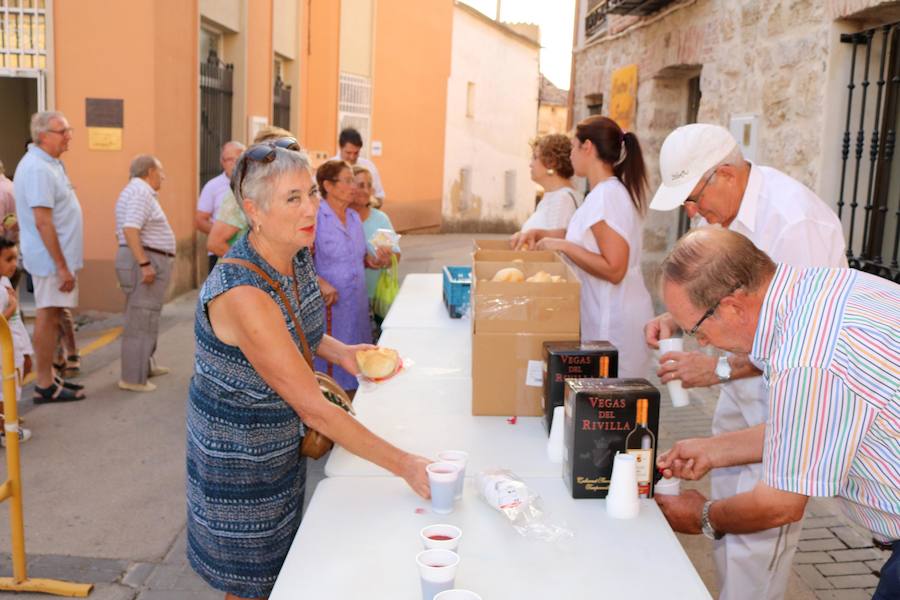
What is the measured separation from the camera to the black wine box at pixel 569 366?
107 inches

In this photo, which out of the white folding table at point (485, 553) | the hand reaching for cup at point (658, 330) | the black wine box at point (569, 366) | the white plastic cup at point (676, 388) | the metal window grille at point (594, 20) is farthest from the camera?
the metal window grille at point (594, 20)

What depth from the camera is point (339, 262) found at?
188 inches

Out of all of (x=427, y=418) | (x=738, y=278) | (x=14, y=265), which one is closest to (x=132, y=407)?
(x=14, y=265)

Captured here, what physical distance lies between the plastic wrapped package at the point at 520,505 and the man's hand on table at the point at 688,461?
0.39 meters

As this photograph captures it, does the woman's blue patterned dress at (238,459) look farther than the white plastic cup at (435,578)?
Yes

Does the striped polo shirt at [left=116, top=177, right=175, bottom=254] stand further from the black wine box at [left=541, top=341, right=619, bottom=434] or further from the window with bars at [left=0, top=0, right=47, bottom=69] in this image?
the black wine box at [left=541, top=341, right=619, bottom=434]

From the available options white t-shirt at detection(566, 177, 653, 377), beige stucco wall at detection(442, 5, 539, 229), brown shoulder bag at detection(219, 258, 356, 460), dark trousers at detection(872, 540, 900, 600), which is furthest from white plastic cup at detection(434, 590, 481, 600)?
beige stucco wall at detection(442, 5, 539, 229)

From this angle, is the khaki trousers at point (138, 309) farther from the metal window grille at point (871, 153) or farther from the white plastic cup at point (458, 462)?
the metal window grille at point (871, 153)

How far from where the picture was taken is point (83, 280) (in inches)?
339

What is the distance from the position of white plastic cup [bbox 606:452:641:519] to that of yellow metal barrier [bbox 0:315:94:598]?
2.33m

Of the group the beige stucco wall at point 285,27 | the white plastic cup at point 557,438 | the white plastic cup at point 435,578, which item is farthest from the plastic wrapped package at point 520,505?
the beige stucco wall at point 285,27

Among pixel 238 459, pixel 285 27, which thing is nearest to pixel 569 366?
pixel 238 459

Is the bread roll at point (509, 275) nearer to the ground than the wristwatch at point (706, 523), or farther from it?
farther from it

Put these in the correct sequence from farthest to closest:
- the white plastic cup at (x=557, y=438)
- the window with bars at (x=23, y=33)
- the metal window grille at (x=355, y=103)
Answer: the metal window grille at (x=355, y=103) < the window with bars at (x=23, y=33) < the white plastic cup at (x=557, y=438)
